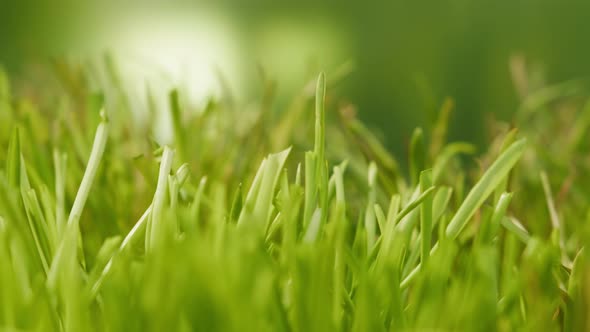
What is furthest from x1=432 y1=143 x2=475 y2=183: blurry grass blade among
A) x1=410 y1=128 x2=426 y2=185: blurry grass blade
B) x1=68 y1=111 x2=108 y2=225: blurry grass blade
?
x1=68 y1=111 x2=108 y2=225: blurry grass blade

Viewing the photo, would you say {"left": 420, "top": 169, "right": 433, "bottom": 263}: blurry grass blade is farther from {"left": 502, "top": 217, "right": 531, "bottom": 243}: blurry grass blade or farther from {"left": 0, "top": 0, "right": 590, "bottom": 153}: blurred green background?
{"left": 0, "top": 0, "right": 590, "bottom": 153}: blurred green background

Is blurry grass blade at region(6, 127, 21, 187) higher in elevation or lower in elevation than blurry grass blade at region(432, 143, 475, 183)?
higher

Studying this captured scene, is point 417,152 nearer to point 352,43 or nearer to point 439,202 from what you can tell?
point 439,202

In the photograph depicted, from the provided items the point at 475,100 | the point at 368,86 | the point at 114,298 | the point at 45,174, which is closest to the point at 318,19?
the point at 368,86

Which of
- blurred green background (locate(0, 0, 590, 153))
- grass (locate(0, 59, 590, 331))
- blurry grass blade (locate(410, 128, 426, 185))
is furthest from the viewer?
blurred green background (locate(0, 0, 590, 153))

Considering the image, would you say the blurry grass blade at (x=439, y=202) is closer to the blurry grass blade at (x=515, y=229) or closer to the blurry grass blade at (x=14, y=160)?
the blurry grass blade at (x=515, y=229)

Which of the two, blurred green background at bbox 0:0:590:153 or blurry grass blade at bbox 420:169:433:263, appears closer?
blurry grass blade at bbox 420:169:433:263

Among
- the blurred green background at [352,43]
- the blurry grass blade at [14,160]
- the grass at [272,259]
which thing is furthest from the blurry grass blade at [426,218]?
the blurred green background at [352,43]

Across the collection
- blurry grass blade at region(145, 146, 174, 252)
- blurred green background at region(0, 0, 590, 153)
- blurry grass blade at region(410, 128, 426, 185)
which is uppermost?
blurry grass blade at region(145, 146, 174, 252)

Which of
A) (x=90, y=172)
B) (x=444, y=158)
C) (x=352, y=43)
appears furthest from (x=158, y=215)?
(x=352, y=43)
